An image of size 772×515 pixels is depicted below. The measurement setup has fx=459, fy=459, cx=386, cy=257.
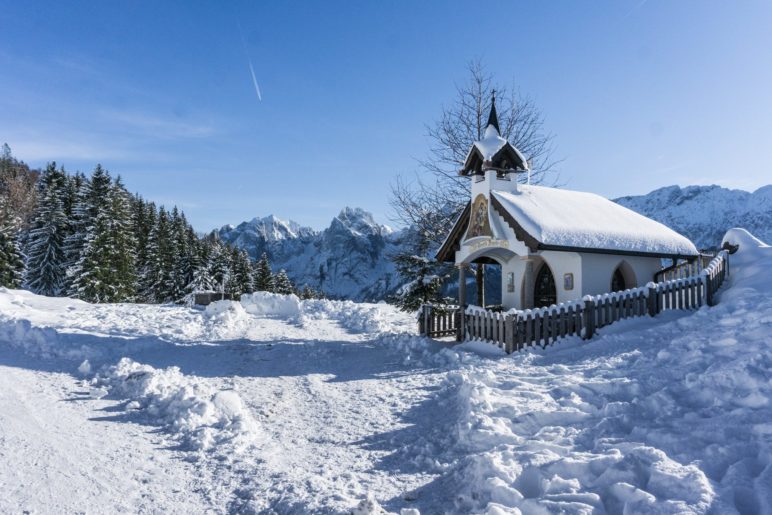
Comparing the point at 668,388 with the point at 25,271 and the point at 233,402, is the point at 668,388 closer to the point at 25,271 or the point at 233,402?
the point at 233,402

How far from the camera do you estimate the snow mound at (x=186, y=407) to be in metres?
6.08

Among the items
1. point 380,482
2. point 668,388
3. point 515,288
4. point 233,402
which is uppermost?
point 515,288

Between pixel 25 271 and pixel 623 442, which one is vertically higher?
pixel 25 271

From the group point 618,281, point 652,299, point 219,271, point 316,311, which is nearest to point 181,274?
point 219,271

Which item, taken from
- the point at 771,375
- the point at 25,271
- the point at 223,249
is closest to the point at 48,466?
the point at 771,375

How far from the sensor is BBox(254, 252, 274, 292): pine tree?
52.3 metres

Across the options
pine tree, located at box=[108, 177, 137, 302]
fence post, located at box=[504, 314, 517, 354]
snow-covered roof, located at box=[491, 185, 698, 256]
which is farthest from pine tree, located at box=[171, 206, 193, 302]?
fence post, located at box=[504, 314, 517, 354]

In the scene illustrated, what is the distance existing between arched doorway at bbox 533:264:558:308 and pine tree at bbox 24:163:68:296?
140 feet

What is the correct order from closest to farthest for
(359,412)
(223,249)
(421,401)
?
(359,412) < (421,401) < (223,249)

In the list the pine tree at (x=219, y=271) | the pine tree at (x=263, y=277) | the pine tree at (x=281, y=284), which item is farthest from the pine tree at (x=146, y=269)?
the pine tree at (x=281, y=284)

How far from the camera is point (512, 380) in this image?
8703 mm

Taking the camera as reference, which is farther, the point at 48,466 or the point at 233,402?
the point at 233,402

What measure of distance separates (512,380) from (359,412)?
119 inches

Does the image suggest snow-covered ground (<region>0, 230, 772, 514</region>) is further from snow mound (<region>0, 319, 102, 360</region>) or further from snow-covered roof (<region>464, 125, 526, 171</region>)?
snow-covered roof (<region>464, 125, 526, 171</region>)
